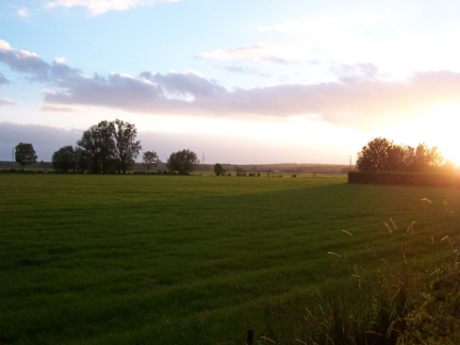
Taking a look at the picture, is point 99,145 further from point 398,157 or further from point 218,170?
point 398,157

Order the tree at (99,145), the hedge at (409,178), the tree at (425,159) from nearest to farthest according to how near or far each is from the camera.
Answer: the hedge at (409,178), the tree at (425,159), the tree at (99,145)

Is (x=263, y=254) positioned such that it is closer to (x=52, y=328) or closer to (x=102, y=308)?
(x=102, y=308)

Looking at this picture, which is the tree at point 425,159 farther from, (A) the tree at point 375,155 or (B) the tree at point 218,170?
(B) the tree at point 218,170

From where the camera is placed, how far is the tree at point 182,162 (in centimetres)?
11644

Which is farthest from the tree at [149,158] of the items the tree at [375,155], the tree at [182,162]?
the tree at [375,155]

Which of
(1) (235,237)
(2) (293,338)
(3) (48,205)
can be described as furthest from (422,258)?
(3) (48,205)

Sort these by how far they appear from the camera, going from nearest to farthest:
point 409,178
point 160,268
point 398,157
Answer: point 160,268
point 409,178
point 398,157

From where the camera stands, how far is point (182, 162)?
383 feet

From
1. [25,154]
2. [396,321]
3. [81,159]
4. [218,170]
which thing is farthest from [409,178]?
[25,154]

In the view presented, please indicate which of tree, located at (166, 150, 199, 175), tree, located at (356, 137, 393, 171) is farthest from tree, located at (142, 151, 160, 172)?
tree, located at (356, 137, 393, 171)

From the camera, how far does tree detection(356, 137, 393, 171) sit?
64062mm

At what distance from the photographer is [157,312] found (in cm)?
565

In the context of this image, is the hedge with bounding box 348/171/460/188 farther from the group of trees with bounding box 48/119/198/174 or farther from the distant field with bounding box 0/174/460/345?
the group of trees with bounding box 48/119/198/174

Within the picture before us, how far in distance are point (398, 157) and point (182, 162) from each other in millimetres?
73097
